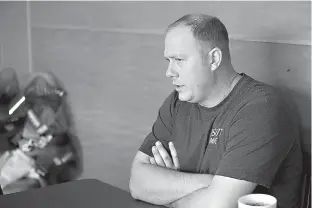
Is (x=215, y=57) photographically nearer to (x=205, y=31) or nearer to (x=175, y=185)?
(x=205, y=31)

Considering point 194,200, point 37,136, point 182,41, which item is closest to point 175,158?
point 194,200

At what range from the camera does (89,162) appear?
327 cm

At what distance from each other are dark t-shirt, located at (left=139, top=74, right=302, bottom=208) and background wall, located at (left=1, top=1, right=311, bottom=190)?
0.93 feet

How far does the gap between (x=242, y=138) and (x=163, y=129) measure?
1.41 ft

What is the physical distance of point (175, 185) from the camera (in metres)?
1.75

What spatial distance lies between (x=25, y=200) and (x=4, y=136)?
1610mm

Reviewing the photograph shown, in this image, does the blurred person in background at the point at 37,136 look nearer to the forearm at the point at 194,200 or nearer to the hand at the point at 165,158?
the hand at the point at 165,158

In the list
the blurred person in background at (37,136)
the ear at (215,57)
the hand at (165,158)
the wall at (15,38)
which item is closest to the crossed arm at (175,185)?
the hand at (165,158)

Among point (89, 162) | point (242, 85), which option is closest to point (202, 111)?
point (242, 85)

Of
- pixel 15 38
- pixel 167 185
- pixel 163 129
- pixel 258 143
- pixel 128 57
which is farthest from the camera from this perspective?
pixel 15 38

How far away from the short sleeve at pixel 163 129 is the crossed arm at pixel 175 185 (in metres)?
0.03

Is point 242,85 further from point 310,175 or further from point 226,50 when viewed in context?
point 310,175

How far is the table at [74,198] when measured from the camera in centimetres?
163

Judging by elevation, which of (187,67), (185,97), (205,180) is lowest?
(205,180)
